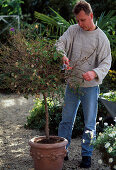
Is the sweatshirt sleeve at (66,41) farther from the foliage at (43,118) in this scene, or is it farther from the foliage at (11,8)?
the foliage at (11,8)

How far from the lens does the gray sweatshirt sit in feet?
10.4

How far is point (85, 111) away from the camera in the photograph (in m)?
3.26

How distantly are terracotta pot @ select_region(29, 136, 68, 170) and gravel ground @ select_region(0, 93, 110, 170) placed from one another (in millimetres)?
363

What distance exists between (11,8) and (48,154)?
8.10 meters

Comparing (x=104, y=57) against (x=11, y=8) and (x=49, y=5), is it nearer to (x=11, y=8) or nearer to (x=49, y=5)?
(x=11, y=8)

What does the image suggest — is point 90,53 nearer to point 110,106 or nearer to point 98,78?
point 98,78

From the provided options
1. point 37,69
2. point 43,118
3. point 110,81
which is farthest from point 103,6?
point 37,69

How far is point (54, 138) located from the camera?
3.20 meters

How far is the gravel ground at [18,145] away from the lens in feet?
11.2

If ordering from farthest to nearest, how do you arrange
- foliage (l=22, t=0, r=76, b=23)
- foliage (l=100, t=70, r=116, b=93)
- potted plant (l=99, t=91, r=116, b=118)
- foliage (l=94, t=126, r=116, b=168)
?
foliage (l=22, t=0, r=76, b=23), foliage (l=100, t=70, r=116, b=93), potted plant (l=99, t=91, r=116, b=118), foliage (l=94, t=126, r=116, b=168)

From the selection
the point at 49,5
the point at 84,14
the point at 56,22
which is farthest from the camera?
the point at 49,5

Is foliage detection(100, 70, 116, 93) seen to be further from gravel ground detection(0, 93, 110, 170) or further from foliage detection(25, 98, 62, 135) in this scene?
gravel ground detection(0, 93, 110, 170)

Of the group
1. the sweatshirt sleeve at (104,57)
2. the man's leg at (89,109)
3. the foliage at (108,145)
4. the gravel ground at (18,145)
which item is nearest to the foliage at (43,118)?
the gravel ground at (18,145)

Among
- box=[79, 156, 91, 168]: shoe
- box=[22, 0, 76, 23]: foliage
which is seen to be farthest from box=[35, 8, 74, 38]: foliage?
box=[22, 0, 76, 23]: foliage
